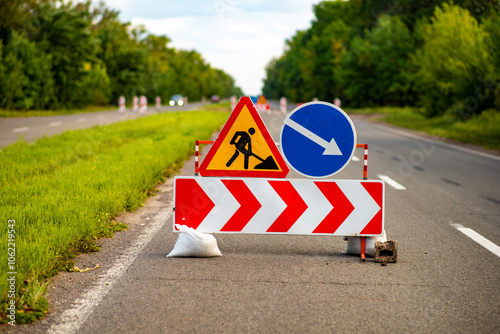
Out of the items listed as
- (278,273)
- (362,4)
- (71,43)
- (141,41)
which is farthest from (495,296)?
(141,41)

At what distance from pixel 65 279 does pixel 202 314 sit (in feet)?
4.44

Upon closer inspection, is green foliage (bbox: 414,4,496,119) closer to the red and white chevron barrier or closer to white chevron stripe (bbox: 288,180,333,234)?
the red and white chevron barrier

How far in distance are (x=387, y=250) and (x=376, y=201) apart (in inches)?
21.3

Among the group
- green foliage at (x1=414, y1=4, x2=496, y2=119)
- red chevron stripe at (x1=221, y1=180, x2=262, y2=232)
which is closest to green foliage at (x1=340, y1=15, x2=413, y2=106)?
green foliage at (x1=414, y1=4, x2=496, y2=119)

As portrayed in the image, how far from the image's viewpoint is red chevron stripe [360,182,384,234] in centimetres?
564

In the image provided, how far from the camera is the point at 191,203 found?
5.68 meters

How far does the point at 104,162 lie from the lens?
10594 mm

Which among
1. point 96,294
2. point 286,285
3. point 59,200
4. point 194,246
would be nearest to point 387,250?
point 286,285

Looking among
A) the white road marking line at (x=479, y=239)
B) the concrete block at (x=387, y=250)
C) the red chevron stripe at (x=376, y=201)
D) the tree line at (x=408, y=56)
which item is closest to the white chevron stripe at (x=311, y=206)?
the red chevron stripe at (x=376, y=201)

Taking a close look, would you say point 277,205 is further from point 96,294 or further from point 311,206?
point 96,294

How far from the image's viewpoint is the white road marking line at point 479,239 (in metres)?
5.89

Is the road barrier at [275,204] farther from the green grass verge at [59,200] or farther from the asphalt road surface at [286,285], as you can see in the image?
the green grass verge at [59,200]

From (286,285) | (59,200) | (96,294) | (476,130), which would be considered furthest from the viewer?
(476,130)

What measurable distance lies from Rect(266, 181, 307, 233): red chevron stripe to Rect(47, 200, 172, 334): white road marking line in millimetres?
1383
